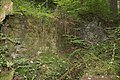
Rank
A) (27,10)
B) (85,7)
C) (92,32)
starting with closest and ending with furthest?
(27,10)
(85,7)
(92,32)

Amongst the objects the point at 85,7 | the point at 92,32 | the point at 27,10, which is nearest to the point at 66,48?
the point at 92,32

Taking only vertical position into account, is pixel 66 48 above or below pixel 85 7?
below

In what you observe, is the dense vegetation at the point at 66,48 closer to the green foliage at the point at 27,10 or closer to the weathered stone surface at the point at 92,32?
the green foliage at the point at 27,10

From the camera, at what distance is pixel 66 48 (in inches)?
280

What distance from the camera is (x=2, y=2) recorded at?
21.0ft

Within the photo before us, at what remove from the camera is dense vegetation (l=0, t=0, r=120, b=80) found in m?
6.02

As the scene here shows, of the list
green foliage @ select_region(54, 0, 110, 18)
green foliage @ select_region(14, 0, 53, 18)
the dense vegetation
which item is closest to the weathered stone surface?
the dense vegetation

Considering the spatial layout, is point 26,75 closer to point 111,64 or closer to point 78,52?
point 78,52

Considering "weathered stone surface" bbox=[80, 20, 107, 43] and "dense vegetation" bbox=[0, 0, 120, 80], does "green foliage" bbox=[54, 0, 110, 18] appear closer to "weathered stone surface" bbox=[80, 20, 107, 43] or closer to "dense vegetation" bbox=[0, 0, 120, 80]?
"dense vegetation" bbox=[0, 0, 120, 80]

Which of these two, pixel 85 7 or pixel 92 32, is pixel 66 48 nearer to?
pixel 92 32

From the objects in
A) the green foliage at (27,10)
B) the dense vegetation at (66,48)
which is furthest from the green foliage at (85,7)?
the green foliage at (27,10)

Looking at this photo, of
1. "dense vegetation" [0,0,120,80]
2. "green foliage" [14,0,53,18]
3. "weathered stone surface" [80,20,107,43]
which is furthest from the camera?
"weathered stone surface" [80,20,107,43]

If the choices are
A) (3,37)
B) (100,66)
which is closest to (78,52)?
(100,66)

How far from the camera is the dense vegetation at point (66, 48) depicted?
237 inches
